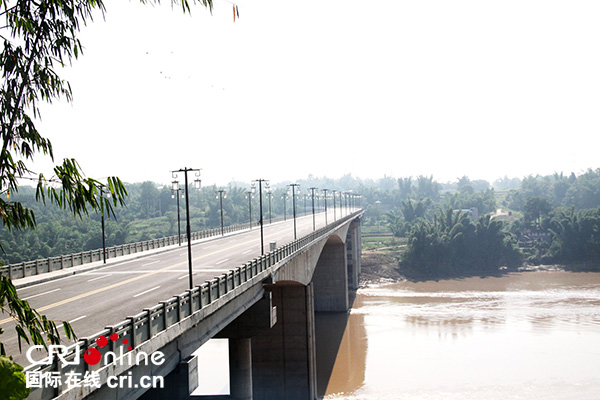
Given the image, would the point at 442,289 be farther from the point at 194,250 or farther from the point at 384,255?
the point at 194,250

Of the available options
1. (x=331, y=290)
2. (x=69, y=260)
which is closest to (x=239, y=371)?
(x=69, y=260)

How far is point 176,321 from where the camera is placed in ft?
53.7

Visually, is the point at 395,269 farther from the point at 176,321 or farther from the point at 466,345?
the point at 176,321

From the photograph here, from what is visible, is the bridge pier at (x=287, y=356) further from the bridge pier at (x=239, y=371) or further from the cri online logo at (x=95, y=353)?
the cri online logo at (x=95, y=353)

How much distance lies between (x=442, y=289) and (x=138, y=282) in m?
66.8

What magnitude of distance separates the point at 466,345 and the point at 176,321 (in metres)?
38.4

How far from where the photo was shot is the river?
38156 millimetres

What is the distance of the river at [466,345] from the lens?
38.2 meters

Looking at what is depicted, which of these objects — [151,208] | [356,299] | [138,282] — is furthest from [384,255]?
[151,208]

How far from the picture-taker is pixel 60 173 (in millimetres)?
7574

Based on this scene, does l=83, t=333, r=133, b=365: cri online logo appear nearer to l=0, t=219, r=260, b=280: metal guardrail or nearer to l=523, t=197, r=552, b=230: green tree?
l=0, t=219, r=260, b=280: metal guardrail

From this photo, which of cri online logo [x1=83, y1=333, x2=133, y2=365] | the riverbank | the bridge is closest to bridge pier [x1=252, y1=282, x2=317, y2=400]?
the bridge

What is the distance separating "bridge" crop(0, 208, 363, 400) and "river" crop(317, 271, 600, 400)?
5941mm

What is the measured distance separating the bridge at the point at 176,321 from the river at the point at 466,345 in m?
5.94
